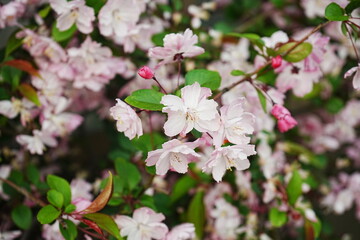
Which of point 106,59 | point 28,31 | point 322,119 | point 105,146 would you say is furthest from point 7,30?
point 322,119

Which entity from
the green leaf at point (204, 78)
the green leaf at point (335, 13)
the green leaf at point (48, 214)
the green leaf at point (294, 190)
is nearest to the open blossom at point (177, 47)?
→ the green leaf at point (204, 78)

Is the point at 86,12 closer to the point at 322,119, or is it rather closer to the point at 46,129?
the point at 46,129

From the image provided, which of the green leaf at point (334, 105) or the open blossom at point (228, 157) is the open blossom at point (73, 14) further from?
the green leaf at point (334, 105)

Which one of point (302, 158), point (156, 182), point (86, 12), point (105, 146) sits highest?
point (86, 12)

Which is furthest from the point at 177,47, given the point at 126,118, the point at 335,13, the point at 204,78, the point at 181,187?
the point at 181,187

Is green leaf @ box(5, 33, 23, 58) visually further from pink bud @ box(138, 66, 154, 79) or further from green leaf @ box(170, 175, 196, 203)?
green leaf @ box(170, 175, 196, 203)
